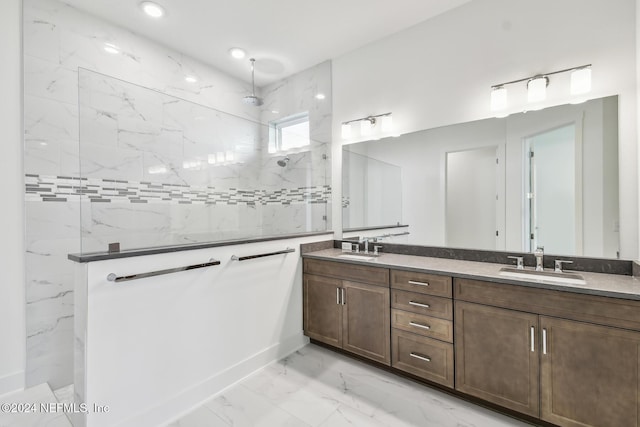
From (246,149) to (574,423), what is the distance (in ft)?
9.28

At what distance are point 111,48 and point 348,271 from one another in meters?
2.68

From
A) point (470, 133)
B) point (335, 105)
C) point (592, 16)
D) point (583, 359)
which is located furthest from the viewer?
point (335, 105)

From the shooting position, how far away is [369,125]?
9.27 feet

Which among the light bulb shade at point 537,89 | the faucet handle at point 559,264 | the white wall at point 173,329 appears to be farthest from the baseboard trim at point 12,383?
the light bulb shade at point 537,89

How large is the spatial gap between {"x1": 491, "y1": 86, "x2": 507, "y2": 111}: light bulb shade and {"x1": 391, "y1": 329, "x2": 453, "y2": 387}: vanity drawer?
66.8 inches

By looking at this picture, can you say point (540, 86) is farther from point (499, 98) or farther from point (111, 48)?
point (111, 48)

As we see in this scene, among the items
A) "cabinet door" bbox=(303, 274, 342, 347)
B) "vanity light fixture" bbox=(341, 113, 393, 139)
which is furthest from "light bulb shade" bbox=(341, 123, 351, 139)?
"cabinet door" bbox=(303, 274, 342, 347)

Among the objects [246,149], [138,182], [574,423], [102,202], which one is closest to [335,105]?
[246,149]

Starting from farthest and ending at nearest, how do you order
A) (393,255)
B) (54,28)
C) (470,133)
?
(393,255) < (470,133) < (54,28)

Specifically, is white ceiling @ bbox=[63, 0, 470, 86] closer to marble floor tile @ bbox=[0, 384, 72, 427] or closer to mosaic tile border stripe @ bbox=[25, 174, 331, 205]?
mosaic tile border stripe @ bbox=[25, 174, 331, 205]

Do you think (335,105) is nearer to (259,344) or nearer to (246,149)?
(246,149)

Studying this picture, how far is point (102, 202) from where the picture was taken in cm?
193

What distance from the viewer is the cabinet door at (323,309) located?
245cm

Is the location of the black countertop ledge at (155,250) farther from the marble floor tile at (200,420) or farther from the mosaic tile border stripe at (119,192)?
the marble floor tile at (200,420)
